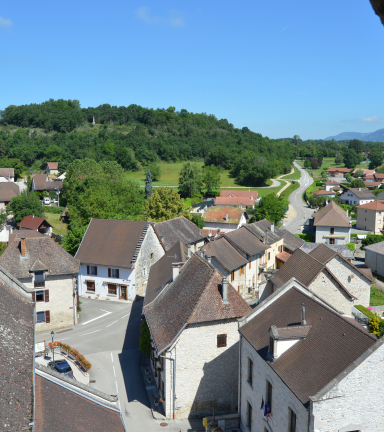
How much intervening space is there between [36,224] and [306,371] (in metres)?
60.8

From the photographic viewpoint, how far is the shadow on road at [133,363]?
26031 millimetres

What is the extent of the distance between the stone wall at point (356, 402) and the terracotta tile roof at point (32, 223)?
61265 mm

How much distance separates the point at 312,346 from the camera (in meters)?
17.5

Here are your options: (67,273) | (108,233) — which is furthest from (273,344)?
(108,233)

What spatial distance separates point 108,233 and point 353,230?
57137 millimetres

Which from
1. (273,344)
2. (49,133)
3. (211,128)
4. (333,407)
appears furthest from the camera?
A: (211,128)

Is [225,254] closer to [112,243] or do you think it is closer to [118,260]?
[118,260]

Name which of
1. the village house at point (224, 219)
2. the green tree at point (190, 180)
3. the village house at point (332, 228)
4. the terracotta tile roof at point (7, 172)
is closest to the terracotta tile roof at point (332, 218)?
the village house at point (332, 228)

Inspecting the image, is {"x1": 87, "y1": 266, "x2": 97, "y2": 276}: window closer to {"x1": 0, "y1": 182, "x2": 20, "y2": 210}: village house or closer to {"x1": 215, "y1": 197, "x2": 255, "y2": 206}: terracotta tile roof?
{"x1": 215, "y1": 197, "x2": 255, "y2": 206}: terracotta tile roof

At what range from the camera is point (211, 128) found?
7451 inches

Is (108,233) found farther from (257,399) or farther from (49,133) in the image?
(49,133)

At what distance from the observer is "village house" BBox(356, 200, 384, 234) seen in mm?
79938

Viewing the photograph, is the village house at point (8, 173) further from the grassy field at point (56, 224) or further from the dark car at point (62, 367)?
the dark car at point (62, 367)

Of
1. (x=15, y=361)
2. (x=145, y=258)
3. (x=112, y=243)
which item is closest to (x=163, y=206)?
(x=112, y=243)
